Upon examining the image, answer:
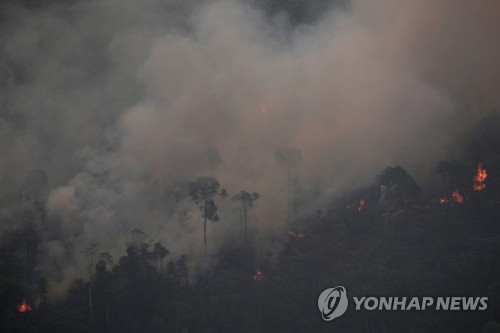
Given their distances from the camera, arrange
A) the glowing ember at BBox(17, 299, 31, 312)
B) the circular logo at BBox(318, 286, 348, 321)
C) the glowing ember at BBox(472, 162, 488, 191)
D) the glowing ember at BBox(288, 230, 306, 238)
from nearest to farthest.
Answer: the circular logo at BBox(318, 286, 348, 321)
the glowing ember at BBox(17, 299, 31, 312)
the glowing ember at BBox(288, 230, 306, 238)
the glowing ember at BBox(472, 162, 488, 191)

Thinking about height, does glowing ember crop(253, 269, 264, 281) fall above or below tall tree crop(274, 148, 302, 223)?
below

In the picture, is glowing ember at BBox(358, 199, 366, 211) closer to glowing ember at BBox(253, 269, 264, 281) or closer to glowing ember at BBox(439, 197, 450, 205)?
glowing ember at BBox(439, 197, 450, 205)

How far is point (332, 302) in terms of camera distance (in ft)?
285

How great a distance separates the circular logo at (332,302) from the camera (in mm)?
83894

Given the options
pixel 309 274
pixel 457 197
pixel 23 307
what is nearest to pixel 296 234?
pixel 309 274

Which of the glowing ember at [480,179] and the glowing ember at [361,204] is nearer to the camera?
the glowing ember at [480,179]

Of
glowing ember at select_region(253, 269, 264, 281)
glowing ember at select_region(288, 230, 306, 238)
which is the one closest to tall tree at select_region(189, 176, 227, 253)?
glowing ember at select_region(288, 230, 306, 238)

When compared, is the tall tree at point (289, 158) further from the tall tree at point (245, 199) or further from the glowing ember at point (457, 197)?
the glowing ember at point (457, 197)

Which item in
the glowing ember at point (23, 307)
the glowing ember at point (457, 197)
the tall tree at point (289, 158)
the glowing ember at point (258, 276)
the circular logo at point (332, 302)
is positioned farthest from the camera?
the tall tree at point (289, 158)

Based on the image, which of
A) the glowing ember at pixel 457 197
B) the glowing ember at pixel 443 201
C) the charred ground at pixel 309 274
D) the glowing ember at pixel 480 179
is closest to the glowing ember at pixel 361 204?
the charred ground at pixel 309 274

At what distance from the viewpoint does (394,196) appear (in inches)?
4387

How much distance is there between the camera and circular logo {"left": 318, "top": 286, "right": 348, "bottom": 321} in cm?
8389

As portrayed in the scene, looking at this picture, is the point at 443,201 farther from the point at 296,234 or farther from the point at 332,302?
the point at 332,302

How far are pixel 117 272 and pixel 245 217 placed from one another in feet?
92.5
